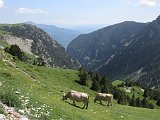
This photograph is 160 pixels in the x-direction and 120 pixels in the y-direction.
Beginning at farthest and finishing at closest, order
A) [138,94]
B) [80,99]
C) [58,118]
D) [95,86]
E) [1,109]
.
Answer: [138,94] → [95,86] → [80,99] → [58,118] → [1,109]

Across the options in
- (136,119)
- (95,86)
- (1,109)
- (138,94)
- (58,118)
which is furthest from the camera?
(138,94)

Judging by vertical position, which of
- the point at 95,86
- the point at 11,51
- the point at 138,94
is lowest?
the point at 138,94

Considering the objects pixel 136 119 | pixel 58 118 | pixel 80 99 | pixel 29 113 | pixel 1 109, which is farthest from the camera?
pixel 136 119

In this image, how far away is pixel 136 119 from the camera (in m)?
40.6

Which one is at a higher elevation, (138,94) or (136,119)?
(136,119)

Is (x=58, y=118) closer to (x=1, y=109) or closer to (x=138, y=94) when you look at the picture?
(x=1, y=109)

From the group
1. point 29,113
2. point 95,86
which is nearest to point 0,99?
point 29,113

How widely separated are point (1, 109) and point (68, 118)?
A: 7628mm

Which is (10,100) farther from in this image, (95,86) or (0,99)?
(95,86)

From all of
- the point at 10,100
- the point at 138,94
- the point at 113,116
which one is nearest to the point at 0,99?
the point at 10,100

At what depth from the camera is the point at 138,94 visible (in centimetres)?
18838

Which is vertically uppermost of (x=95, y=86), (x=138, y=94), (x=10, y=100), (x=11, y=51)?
(x=10, y=100)

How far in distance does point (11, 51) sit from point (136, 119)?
80.8 metres

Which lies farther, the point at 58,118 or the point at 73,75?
the point at 73,75
